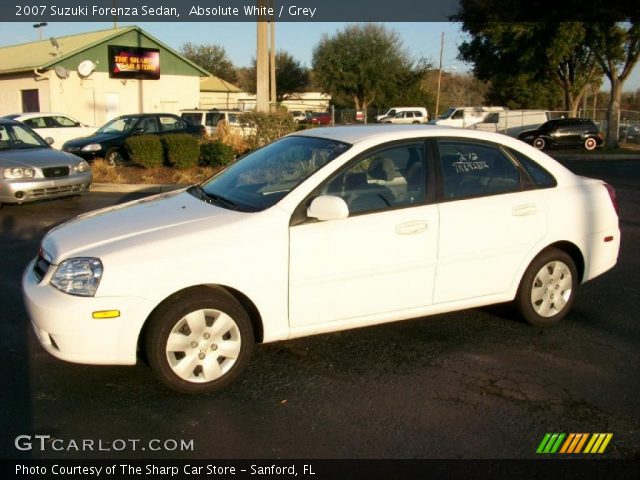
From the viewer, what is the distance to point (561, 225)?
506cm

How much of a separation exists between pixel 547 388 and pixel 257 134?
13.4 meters

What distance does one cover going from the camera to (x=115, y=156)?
16266 millimetres

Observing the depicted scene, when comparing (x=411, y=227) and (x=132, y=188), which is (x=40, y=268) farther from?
(x=132, y=188)

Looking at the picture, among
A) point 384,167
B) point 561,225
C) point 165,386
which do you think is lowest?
point 165,386

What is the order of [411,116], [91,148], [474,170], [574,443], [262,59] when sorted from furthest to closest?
[411,116]
[262,59]
[91,148]
[474,170]
[574,443]

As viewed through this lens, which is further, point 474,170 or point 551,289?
point 551,289

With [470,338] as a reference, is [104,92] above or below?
above

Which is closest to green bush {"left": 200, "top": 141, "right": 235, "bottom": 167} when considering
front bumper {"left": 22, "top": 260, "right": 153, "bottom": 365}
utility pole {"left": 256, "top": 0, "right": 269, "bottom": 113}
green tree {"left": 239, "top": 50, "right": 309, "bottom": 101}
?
utility pole {"left": 256, "top": 0, "right": 269, "bottom": 113}

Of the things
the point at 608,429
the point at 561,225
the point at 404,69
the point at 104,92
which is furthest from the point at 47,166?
the point at 404,69

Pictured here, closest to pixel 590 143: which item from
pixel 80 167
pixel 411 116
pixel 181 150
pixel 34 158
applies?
pixel 411 116

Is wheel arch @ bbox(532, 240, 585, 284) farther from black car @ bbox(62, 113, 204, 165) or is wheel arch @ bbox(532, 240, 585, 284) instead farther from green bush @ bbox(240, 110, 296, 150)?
black car @ bbox(62, 113, 204, 165)

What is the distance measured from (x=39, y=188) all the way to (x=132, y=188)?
3457mm

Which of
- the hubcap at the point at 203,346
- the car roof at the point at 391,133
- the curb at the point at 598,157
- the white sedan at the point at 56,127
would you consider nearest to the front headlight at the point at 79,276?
the hubcap at the point at 203,346

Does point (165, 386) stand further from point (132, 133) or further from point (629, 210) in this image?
point (132, 133)
